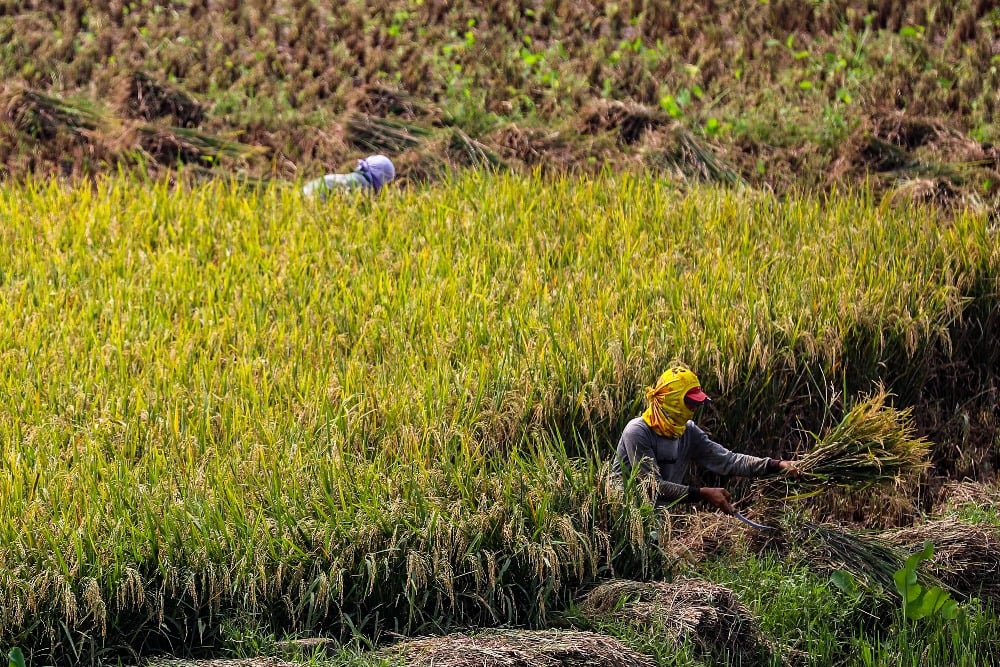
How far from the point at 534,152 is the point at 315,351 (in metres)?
3.26

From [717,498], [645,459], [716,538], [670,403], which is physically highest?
[670,403]

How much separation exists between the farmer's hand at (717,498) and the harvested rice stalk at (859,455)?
0.39 metres

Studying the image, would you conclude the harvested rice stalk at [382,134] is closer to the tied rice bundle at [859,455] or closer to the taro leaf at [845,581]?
the tied rice bundle at [859,455]

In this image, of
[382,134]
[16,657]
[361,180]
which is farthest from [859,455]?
[382,134]

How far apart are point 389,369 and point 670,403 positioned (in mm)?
1171

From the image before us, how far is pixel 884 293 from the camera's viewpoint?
5.50 metres

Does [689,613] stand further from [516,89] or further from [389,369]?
[516,89]

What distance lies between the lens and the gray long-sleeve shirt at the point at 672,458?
13.9 ft

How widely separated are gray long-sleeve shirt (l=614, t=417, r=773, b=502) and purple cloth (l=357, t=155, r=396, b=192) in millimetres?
3168

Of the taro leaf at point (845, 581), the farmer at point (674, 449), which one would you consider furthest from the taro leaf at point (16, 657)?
the taro leaf at point (845, 581)

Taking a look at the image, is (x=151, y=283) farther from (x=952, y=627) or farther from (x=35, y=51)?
(x=35, y=51)

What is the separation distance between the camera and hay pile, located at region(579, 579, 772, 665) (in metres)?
3.71

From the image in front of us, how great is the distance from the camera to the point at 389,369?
4.96m

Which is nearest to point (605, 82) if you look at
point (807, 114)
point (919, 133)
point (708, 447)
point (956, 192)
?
point (807, 114)
